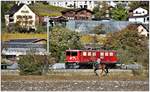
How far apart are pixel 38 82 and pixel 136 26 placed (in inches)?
237

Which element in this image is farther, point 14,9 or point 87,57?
point 14,9

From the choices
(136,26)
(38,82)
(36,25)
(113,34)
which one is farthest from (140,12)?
(38,82)

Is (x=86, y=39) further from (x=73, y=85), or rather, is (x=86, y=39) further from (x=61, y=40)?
(x=73, y=85)

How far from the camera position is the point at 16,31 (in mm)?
9781

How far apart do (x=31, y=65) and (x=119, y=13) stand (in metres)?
7.61

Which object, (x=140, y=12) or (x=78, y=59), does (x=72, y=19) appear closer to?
(x=140, y=12)

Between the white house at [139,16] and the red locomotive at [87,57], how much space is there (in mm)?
4153

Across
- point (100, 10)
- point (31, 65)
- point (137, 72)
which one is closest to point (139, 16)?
point (100, 10)

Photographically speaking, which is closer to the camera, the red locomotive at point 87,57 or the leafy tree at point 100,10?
the red locomotive at point 87,57

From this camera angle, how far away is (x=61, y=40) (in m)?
9.02

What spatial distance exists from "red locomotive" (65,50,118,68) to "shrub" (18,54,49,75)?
5.39 ft

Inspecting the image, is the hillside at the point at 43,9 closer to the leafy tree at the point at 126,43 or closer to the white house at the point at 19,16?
the white house at the point at 19,16

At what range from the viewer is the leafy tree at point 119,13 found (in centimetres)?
1197

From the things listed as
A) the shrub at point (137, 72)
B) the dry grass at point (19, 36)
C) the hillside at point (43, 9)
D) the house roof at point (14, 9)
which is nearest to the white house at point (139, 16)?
the hillside at point (43, 9)
